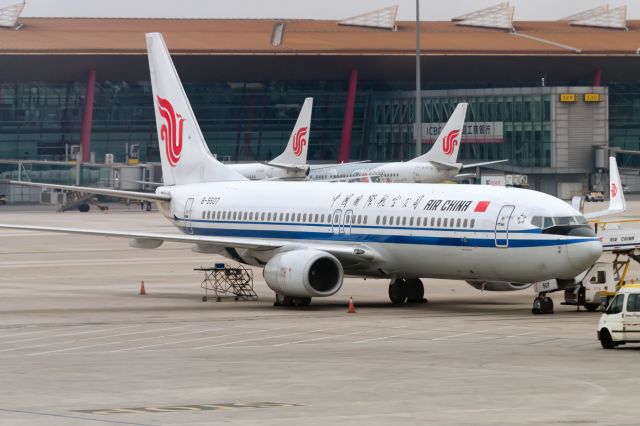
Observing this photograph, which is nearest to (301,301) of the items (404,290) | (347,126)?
(404,290)

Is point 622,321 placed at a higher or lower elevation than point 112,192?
lower

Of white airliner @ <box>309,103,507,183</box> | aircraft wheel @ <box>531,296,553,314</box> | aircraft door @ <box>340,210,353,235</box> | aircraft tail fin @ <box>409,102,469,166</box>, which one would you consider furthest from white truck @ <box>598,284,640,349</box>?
aircraft tail fin @ <box>409,102,469,166</box>

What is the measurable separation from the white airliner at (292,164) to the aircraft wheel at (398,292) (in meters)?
69.3

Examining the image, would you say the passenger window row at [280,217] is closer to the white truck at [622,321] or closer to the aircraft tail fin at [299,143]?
the white truck at [622,321]

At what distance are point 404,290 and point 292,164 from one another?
7377 centimetres

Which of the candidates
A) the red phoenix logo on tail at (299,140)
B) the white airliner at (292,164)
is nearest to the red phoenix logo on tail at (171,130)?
the white airliner at (292,164)

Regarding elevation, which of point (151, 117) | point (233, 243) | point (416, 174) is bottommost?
point (233, 243)

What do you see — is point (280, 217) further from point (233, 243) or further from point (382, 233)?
point (382, 233)

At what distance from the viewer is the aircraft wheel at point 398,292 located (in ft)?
151

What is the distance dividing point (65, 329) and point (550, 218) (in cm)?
1381

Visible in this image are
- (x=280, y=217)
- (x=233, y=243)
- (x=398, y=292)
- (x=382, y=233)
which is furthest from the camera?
(x=280, y=217)

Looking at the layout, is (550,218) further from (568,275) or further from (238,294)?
(238,294)

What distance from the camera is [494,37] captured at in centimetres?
16338

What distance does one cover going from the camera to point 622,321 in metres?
32.1
